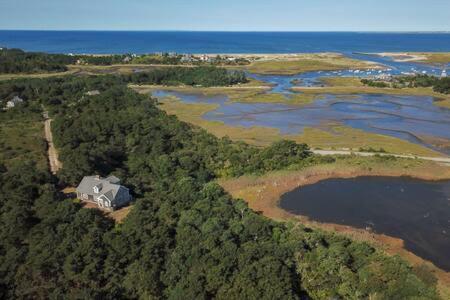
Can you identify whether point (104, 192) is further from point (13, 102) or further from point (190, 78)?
point (190, 78)

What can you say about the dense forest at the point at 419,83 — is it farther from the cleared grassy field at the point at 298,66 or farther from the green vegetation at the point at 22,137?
the green vegetation at the point at 22,137

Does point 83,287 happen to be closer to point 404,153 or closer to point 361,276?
point 361,276

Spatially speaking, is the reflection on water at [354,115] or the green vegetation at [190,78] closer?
the reflection on water at [354,115]

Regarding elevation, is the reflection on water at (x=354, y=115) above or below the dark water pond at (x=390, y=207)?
above

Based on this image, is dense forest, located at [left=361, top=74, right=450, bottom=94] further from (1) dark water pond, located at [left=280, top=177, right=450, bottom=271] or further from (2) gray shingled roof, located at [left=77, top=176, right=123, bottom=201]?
(2) gray shingled roof, located at [left=77, top=176, right=123, bottom=201]

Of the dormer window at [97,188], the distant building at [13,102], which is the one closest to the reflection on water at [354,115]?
the distant building at [13,102]

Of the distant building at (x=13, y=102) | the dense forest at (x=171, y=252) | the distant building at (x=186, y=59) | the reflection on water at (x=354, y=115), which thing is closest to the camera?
the dense forest at (x=171, y=252)

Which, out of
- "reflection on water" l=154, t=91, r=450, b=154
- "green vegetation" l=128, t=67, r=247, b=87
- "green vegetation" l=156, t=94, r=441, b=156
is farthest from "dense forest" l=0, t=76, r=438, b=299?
"green vegetation" l=128, t=67, r=247, b=87
